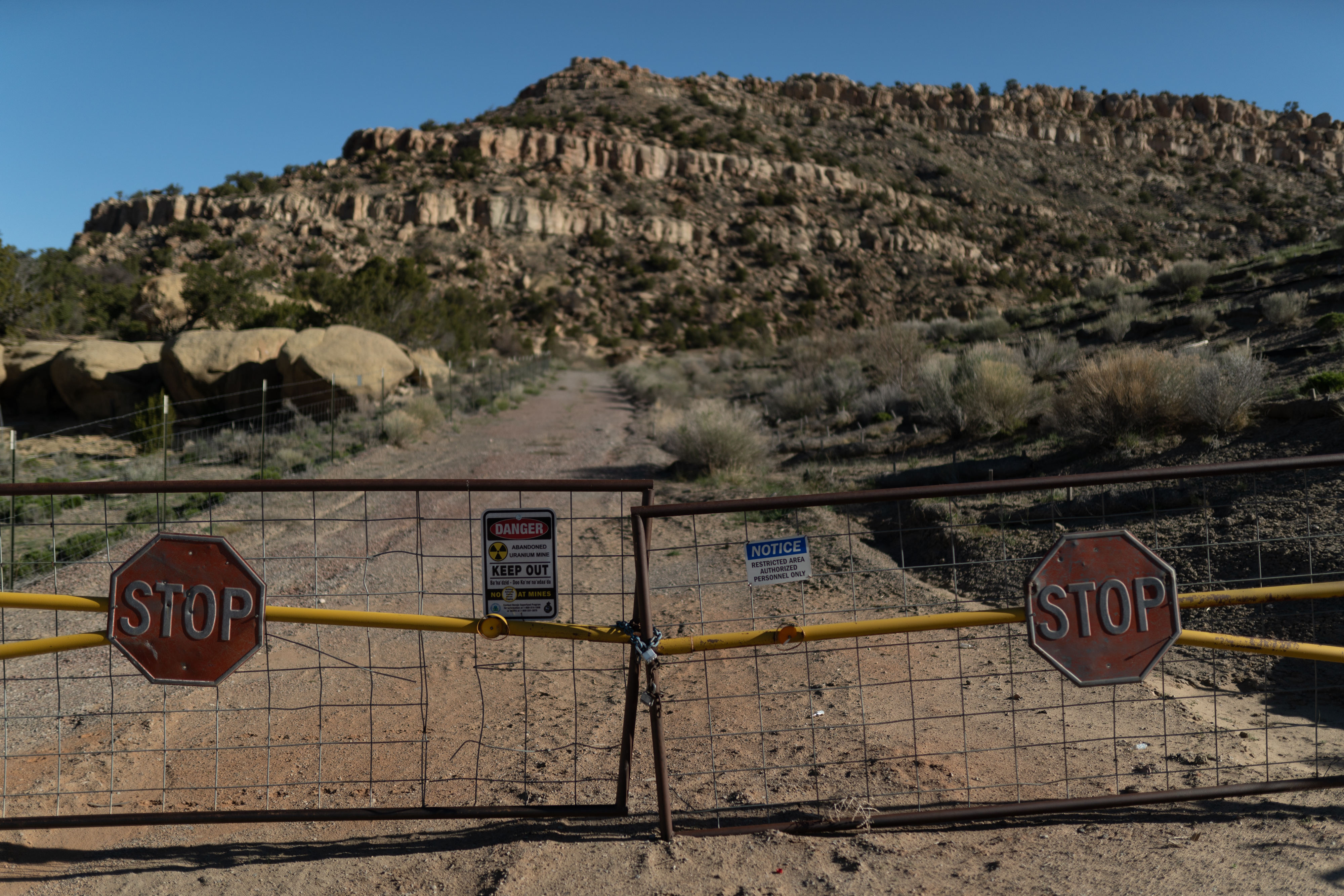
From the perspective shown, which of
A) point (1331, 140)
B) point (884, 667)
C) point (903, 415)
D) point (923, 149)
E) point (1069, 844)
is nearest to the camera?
point (1069, 844)

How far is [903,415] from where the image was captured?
16297 millimetres

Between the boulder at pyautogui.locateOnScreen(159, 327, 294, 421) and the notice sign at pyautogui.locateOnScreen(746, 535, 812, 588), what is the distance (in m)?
22.0

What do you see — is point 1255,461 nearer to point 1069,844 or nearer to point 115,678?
point 1069,844

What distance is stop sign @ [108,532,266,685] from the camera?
3.69m

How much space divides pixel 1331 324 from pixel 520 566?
17133mm

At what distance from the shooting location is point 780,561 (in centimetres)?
368

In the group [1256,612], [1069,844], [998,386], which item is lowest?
[1069,844]

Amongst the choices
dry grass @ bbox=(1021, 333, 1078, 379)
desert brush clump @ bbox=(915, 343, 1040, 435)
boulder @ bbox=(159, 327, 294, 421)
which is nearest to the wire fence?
desert brush clump @ bbox=(915, 343, 1040, 435)

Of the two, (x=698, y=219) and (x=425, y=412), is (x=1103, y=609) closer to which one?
(x=425, y=412)

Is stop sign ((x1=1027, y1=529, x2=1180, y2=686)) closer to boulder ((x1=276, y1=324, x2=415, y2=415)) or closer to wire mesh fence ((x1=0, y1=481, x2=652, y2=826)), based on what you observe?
wire mesh fence ((x1=0, y1=481, x2=652, y2=826))

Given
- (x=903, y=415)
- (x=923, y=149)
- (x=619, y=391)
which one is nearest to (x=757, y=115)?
(x=923, y=149)

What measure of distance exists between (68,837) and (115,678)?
231 cm

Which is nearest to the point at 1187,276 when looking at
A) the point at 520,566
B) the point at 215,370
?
the point at 520,566

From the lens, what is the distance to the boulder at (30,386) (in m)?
24.8
